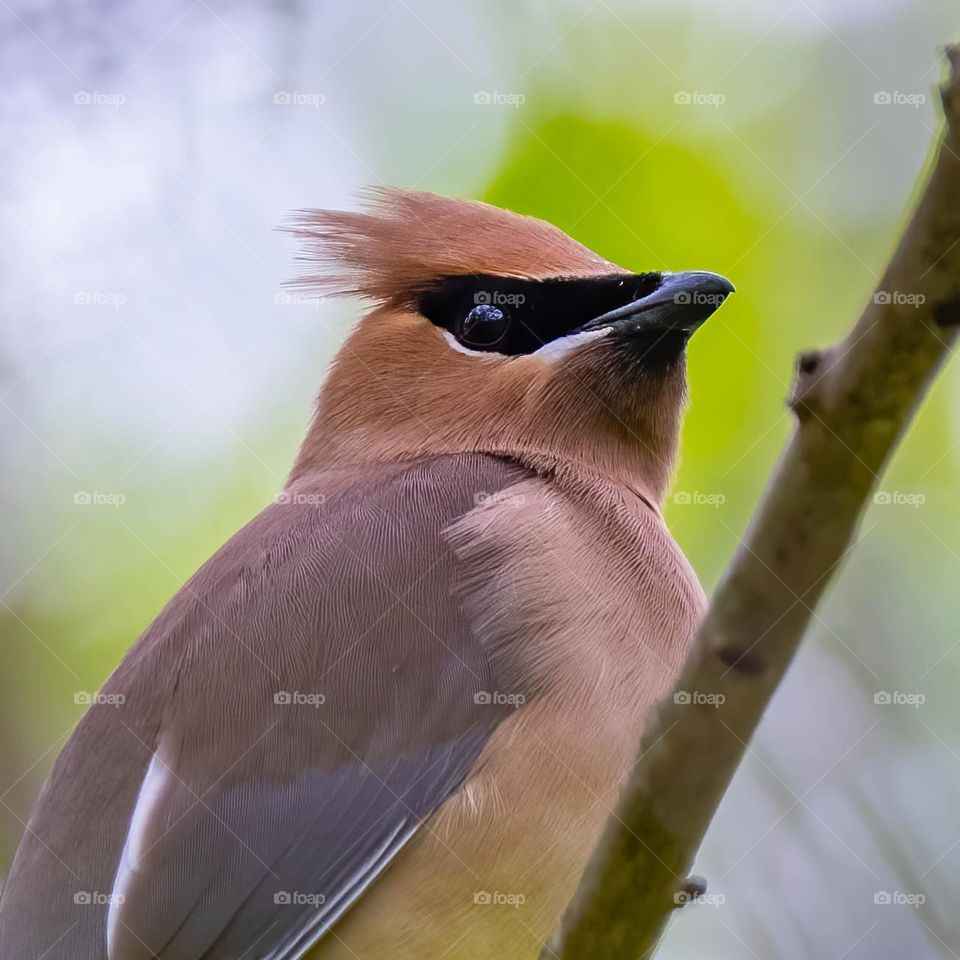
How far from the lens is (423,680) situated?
3.62 metres

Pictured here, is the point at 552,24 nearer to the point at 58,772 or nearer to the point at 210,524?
the point at 210,524

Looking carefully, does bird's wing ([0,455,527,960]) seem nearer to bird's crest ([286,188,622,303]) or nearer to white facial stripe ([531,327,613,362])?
white facial stripe ([531,327,613,362])

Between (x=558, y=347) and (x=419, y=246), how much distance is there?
1.84 ft

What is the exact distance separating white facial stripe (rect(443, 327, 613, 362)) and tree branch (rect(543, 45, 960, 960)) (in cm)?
193

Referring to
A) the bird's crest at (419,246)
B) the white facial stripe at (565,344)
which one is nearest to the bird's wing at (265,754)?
the white facial stripe at (565,344)

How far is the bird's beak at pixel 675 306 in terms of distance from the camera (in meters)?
3.92

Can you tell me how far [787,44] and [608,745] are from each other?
159 inches

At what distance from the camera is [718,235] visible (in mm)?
5652

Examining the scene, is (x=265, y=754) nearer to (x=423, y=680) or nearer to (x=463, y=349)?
(x=423, y=680)

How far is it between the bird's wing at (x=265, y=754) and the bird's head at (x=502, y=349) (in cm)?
43

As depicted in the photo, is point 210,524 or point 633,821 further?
point 210,524

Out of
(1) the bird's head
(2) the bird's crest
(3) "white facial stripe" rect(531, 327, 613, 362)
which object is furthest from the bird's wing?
(2) the bird's crest

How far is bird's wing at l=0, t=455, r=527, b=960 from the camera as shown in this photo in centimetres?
341

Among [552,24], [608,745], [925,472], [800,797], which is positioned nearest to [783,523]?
[608,745]
